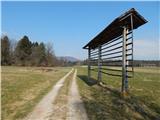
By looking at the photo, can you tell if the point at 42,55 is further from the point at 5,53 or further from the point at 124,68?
the point at 124,68

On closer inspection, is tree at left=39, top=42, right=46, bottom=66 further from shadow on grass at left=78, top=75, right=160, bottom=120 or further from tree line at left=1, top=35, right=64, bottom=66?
shadow on grass at left=78, top=75, right=160, bottom=120

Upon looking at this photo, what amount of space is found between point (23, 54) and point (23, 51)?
Answer: 1993mm

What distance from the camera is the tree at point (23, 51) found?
107 meters

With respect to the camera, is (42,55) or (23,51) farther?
(42,55)

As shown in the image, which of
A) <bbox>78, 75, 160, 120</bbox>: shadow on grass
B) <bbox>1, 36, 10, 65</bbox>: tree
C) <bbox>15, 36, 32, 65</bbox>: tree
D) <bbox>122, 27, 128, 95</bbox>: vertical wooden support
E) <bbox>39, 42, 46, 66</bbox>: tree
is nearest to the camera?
<bbox>78, 75, 160, 120</bbox>: shadow on grass

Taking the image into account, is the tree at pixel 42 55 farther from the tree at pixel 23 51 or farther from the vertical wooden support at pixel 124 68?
the vertical wooden support at pixel 124 68

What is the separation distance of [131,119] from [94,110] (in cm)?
171

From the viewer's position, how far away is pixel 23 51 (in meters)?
110

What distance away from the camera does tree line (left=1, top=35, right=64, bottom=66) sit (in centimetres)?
10369

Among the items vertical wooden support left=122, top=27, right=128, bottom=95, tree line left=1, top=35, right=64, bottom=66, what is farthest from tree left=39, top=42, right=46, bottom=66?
vertical wooden support left=122, top=27, right=128, bottom=95

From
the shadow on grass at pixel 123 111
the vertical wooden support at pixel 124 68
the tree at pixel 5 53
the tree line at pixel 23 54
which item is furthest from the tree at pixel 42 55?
the shadow on grass at pixel 123 111

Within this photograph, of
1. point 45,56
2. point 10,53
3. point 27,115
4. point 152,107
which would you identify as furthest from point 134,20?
point 45,56

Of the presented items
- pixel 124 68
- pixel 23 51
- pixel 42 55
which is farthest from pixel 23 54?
pixel 124 68

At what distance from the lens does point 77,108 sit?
9.98 meters
